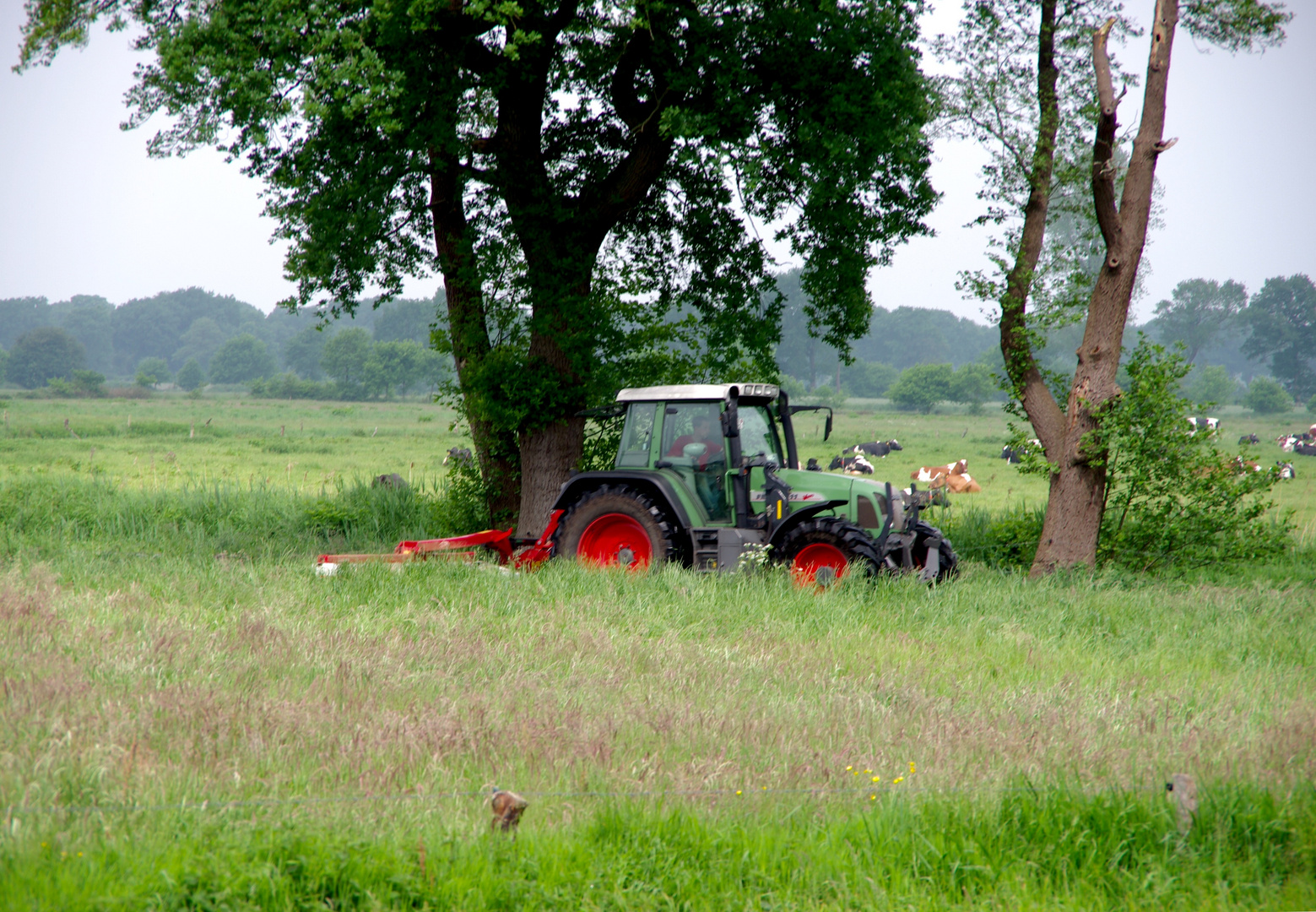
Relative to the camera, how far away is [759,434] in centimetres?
969

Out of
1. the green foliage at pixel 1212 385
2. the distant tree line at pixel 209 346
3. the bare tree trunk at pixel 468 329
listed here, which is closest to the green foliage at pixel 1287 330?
the green foliage at pixel 1212 385

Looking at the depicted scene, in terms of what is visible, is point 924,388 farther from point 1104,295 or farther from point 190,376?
point 190,376

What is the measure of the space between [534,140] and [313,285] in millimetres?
3502

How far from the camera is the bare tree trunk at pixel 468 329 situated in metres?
12.3

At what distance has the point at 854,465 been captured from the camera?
23984mm

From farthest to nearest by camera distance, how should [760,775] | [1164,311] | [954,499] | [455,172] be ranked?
[1164,311]
[954,499]
[455,172]
[760,775]

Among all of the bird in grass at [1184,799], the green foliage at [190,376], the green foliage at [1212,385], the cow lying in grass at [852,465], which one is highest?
the green foliage at [1212,385]

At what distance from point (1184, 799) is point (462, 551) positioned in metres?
7.71

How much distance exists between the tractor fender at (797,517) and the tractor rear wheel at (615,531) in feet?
3.32

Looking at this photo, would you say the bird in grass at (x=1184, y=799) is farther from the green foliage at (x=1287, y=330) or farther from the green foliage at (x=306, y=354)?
the green foliage at (x=306, y=354)

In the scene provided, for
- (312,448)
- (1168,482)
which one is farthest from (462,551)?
(312,448)

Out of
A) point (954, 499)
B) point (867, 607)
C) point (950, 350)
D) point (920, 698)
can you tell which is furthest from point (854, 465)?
point (950, 350)

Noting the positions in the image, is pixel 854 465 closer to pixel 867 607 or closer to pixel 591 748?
pixel 867 607

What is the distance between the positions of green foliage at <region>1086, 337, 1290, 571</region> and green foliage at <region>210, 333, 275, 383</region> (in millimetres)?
110305
